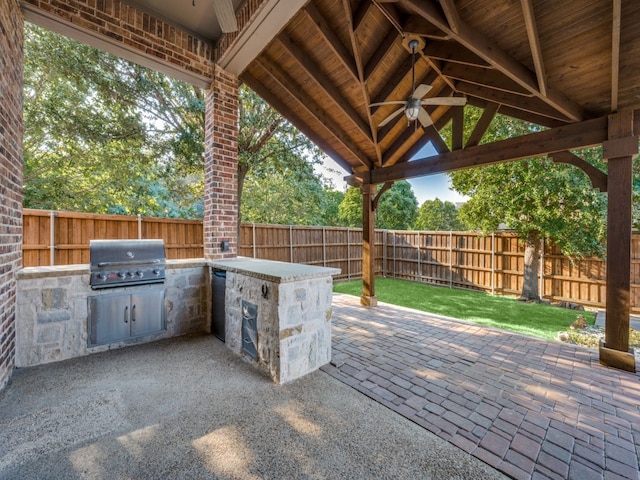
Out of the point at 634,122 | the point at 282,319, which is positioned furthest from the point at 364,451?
the point at 634,122

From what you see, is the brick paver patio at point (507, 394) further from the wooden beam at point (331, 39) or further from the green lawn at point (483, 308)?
the wooden beam at point (331, 39)

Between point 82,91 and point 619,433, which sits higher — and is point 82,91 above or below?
above

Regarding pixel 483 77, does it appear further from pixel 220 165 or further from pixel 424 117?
pixel 220 165

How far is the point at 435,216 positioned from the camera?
58.3ft

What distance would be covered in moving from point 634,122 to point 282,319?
399cm

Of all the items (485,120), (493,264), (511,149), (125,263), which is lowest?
(493,264)

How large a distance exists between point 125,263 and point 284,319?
1980mm

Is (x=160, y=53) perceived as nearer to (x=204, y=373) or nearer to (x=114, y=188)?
(x=204, y=373)

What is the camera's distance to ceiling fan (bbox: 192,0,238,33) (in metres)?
2.03

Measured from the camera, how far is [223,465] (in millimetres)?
1599

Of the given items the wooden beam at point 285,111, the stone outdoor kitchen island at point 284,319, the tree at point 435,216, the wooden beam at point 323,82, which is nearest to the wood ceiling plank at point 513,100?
the wooden beam at point 323,82

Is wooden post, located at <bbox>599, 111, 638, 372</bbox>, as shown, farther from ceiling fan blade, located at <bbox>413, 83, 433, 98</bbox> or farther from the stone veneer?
the stone veneer

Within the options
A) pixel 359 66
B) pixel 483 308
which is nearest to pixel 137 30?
pixel 359 66

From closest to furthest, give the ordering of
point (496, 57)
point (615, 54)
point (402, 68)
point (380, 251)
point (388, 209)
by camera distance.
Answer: point (615, 54), point (496, 57), point (402, 68), point (380, 251), point (388, 209)
